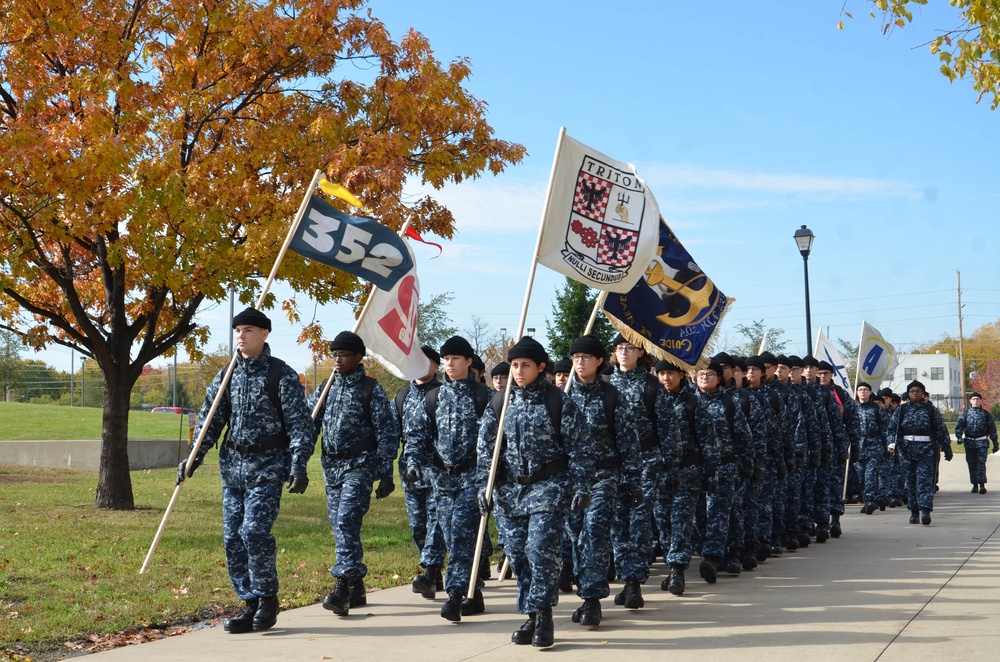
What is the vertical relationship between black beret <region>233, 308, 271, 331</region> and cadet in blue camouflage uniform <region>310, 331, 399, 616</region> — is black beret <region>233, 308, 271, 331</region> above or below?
above

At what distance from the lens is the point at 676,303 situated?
1066cm

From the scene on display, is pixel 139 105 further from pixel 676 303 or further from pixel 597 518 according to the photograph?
pixel 597 518

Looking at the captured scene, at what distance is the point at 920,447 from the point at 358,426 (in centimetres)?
1017

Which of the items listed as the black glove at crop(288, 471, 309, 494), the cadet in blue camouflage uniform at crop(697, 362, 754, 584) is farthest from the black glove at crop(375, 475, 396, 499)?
the cadet in blue camouflage uniform at crop(697, 362, 754, 584)

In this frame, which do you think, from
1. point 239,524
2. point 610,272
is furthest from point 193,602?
point 610,272

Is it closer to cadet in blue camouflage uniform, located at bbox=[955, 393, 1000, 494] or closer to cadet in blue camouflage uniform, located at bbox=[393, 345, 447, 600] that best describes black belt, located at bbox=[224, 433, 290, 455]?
cadet in blue camouflage uniform, located at bbox=[393, 345, 447, 600]

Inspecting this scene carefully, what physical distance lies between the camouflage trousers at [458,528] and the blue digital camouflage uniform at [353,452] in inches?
23.5

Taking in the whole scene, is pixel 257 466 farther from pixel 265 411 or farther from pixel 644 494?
pixel 644 494

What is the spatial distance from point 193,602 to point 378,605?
59.1 inches

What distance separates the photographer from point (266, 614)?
24.2 feet

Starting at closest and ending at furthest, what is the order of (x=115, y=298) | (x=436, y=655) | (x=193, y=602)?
1. (x=436, y=655)
2. (x=193, y=602)
3. (x=115, y=298)

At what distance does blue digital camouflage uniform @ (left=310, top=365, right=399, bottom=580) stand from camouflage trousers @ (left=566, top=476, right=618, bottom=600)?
66.8 inches

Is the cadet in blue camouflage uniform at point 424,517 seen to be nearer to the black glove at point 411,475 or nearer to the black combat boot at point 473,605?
the black glove at point 411,475

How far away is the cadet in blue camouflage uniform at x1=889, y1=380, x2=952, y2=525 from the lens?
15.0 meters
